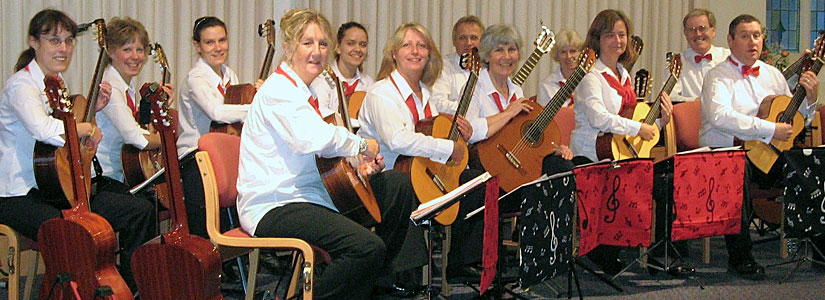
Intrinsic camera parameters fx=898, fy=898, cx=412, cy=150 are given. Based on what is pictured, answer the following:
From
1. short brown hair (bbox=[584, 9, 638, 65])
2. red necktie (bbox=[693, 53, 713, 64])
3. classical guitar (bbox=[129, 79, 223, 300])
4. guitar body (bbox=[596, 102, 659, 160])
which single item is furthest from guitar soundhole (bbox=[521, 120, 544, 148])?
red necktie (bbox=[693, 53, 713, 64])

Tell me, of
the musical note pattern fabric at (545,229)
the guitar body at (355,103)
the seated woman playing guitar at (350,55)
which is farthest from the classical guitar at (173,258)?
the seated woman playing guitar at (350,55)

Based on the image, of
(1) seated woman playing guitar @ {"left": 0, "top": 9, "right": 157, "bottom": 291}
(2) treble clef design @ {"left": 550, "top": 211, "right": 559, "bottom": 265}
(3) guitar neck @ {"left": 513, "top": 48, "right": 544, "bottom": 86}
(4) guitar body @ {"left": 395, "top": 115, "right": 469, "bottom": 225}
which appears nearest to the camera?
(1) seated woman playing guitar @ {"left": 0, "top": 9, "right": 157, "bottom": 291}

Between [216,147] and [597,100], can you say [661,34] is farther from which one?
[216,147]

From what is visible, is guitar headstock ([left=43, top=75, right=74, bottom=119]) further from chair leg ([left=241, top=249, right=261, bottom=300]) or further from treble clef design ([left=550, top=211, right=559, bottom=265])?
treble clef design ([left=550, top=211, right=559, bottom=265])

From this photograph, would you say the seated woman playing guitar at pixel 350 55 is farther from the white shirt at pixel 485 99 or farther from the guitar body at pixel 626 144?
the guitar body at pixel 626 144

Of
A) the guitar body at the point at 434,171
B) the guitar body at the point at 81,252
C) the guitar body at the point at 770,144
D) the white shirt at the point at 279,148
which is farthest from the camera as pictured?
the guitar body at the point at 770,144

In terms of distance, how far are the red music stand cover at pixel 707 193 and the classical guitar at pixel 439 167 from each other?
3.41ft

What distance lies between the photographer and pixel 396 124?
13.7 feet

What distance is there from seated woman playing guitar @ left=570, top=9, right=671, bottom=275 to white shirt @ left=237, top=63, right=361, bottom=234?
2.07 meters

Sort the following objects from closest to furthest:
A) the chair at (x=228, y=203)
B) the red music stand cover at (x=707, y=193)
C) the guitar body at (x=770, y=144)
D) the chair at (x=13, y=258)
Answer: the chair at (x=228, y=203) < the chair at (x=13, y=258) < the red music stand cover at (x=707, y=193) < the guitar body at (x=770, y=144)

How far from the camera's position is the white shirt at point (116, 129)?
14.2 ft

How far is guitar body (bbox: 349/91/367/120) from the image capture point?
5.16 metres

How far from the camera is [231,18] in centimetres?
641

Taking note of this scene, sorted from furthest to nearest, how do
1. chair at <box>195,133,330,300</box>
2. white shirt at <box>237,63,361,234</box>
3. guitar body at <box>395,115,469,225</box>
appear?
guitar body at <box>395,115,469,225</box>, white shirt at <box>237,63,361,234</box>, chair at <box>195,133,330,300</box>
